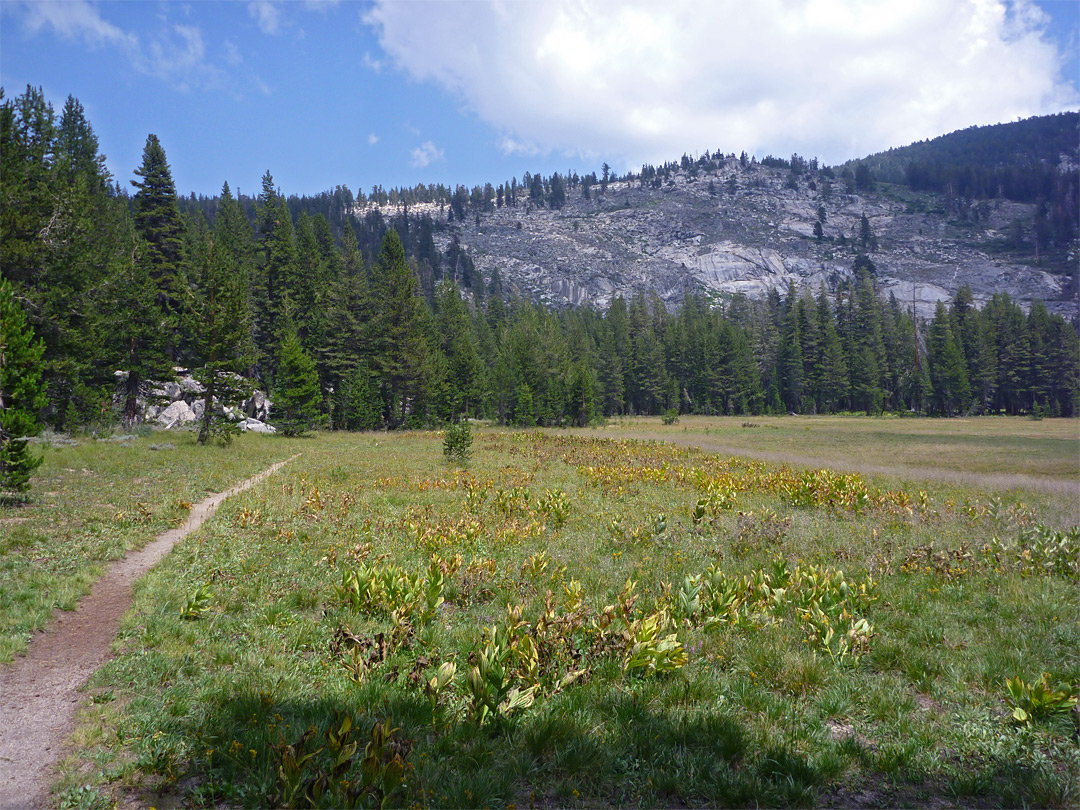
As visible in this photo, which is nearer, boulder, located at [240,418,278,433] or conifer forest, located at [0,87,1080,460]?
conifer forest, located at [0,87,1080,460]

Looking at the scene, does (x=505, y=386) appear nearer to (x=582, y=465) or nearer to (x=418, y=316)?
(x=418, y=316)

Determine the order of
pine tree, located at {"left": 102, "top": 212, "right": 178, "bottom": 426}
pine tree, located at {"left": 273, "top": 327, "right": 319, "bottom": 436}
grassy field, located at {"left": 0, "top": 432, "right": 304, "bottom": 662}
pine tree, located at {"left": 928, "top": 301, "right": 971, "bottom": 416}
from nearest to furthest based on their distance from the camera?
grassy field, located at {"left": 0, "top": 432, "right": 304, "bottom": 662}, pine tree, located at {"left": 102, "top": 212, "right": 178, "bottom": 426}, pine tree, located at {"left": 273, "top": 327, "right": 319, "bottom": 436}, pine tree, located at {"left": 928, "top": 301, "right": 971, "bottom": 416}

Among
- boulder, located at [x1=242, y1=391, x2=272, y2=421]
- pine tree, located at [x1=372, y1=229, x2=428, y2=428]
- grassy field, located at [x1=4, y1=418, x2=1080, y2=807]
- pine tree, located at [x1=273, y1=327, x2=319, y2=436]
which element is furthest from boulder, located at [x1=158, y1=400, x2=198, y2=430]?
grassy field, located at [x1=4, y1=418, x2=1080, y2=807]

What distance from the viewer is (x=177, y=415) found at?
115 ft

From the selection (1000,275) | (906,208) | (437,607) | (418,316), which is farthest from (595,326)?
(906,208)

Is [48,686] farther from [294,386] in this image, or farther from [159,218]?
[159,218]

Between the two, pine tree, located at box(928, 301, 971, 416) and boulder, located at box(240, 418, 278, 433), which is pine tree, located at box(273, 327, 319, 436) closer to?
boulder, located at box(240, 418, 278, 433)

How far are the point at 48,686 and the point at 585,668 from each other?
491 cm

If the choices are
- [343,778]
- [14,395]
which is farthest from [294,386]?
[343,778]

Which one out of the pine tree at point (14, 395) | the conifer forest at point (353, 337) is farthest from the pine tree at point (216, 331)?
the pine tree at point (14, 395)

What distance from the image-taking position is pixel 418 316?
157ft

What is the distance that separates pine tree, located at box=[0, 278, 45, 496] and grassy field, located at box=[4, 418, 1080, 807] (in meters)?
1.14

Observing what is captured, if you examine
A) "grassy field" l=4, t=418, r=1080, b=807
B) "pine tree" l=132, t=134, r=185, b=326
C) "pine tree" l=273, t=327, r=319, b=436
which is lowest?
"grassy field" l=4, t=418, r=1080, b=807

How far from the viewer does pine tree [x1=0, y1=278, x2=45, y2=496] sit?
34.8 ft
